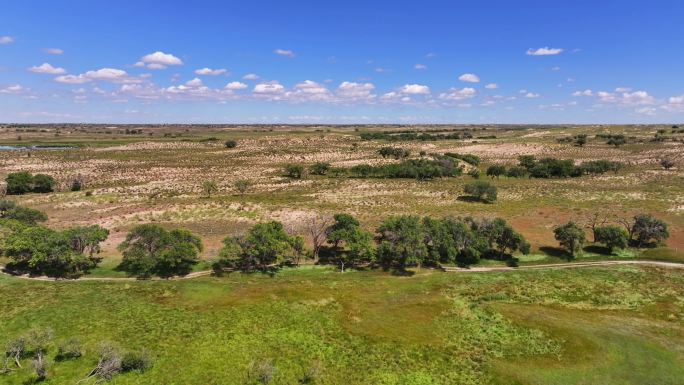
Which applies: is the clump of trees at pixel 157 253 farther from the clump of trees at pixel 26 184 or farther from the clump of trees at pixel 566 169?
the clump of trees at pixel 566 169

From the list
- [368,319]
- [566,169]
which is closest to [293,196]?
[368,319]

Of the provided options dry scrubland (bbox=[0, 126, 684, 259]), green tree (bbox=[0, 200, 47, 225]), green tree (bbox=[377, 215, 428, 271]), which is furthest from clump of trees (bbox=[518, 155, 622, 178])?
green tree (bbox=[0, 200, 47, 225])

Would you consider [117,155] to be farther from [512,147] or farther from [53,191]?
[512,147]

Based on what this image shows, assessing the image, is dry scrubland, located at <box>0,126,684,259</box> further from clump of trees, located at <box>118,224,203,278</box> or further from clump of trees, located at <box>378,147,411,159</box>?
clump of trees, located at <box>378,147,411,159</box>

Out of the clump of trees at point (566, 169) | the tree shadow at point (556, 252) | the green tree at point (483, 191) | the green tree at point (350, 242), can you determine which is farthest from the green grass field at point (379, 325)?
the clump of trees at point (566, 169)

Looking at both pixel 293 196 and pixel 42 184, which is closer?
pixel 293 196

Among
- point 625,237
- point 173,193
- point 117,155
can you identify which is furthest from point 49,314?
point 117,155

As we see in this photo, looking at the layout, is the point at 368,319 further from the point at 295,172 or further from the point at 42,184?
the point at 42,184

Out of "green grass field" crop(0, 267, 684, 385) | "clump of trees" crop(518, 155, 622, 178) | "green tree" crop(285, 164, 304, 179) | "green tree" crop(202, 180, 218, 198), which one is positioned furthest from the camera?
"green tree" crop(285, 164, 304, 179)
